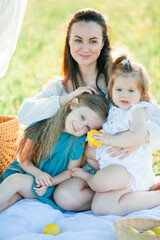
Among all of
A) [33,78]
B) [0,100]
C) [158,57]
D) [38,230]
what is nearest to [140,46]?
[158,57]

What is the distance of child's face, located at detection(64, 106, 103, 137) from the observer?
215 centimetres

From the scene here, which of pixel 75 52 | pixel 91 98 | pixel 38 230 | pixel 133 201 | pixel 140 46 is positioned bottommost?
pixel 38 230

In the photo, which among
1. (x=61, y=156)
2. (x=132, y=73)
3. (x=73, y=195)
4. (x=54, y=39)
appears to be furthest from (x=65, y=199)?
(x=54, y=39)

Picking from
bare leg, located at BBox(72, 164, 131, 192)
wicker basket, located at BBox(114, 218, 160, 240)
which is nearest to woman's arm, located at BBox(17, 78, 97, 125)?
bare leg, located at BBox(72, 164, 131, 192)

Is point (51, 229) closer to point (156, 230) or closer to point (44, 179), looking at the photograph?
point (44, 179)

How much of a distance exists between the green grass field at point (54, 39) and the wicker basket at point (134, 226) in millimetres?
1435

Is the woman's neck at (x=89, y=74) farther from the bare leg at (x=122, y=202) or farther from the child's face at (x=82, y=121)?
the bare leg at (x=122, y=202)

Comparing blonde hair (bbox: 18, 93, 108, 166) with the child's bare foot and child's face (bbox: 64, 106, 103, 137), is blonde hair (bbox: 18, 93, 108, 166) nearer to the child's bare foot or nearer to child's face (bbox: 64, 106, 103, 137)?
child's face (bbox: 64, 106, 103, 137)

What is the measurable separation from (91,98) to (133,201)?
0.67 metres

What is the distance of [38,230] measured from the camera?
75.2 inches

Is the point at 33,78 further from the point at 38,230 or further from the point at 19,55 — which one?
the point at 38,230

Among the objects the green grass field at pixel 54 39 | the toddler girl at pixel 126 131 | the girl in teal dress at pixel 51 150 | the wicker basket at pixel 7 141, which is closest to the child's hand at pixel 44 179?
A: the girl in teal dress at pixel 51 150

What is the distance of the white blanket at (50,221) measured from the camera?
1751mm

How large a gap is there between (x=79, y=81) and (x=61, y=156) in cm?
61
